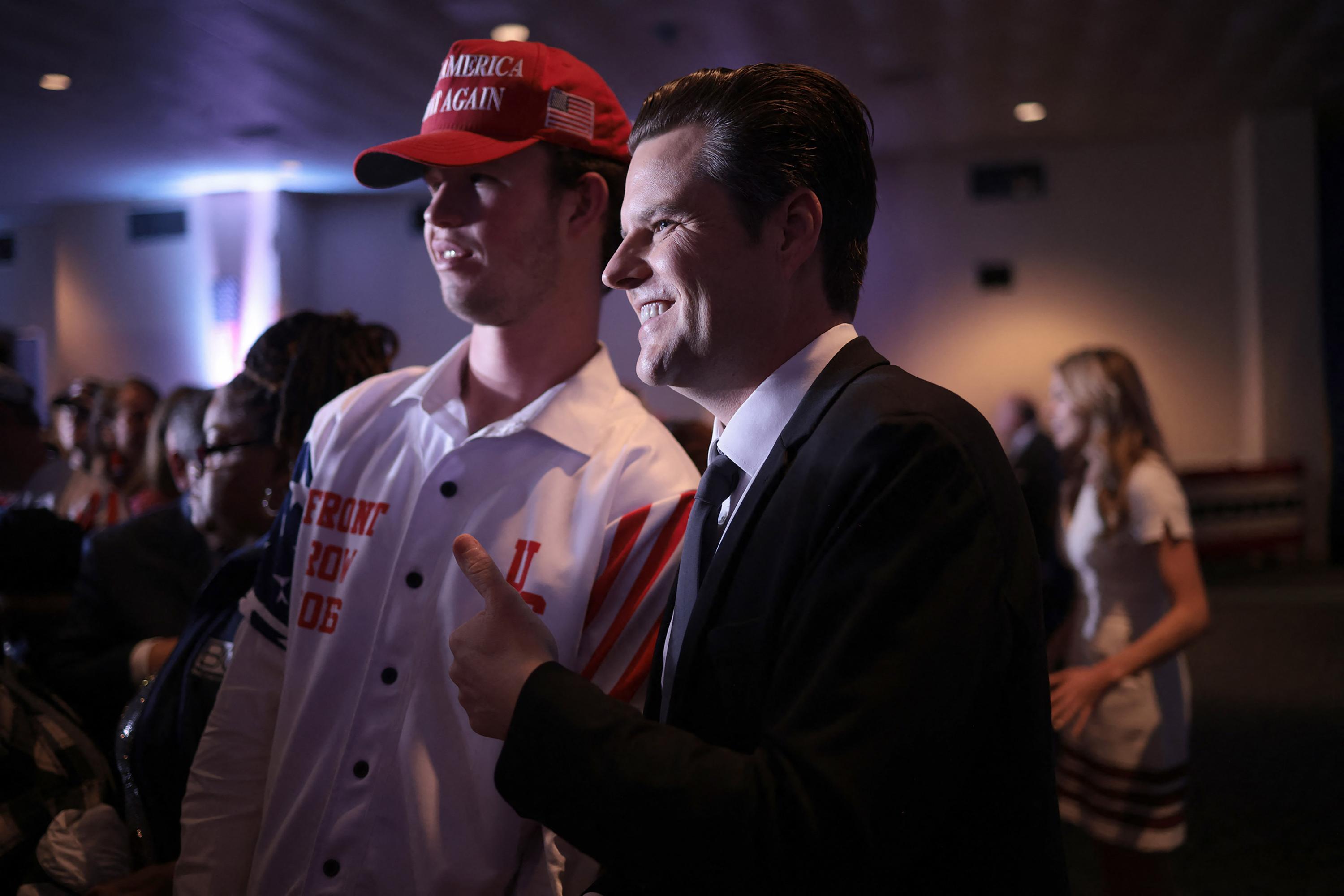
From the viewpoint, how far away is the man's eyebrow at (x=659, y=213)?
A: 0.88 m

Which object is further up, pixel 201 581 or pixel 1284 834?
pixel 201 581

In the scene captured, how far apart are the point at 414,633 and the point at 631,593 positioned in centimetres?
29

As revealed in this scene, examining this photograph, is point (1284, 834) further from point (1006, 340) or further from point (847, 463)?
point (1006, 340)

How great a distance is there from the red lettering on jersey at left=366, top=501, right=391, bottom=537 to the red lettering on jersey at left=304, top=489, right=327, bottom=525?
0.28 feet

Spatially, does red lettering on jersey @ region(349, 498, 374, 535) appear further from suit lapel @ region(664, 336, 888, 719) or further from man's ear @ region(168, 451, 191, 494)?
man's ear @ region(168, 451, 191, 494)

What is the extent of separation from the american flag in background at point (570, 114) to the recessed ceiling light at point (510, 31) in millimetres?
5024

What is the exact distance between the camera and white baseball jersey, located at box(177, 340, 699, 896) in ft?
3.64

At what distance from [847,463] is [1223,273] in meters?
9.46

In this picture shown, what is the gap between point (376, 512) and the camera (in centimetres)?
123

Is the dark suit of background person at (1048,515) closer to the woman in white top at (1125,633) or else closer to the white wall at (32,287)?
the woman in white top at (1125,633)

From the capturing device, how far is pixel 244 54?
615 centimetres

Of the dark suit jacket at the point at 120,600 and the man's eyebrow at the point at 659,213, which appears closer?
the man's eyebrow at the point at 659,213

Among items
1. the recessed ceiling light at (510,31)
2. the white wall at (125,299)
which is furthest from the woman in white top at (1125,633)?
the white wall at (125,299)

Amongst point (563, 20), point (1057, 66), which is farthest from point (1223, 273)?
point (563, 20)
